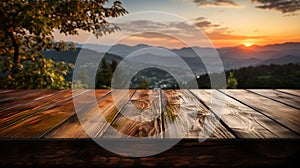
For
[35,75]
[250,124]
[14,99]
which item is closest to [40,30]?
[35,75]

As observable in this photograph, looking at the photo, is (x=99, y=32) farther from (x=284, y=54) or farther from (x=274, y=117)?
(x=284, y=54)

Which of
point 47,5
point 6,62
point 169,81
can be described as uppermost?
point 47,5

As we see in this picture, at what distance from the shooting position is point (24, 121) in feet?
2.88

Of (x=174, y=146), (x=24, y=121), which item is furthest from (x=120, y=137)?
(x=24, y=121)

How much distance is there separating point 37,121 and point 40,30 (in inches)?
82.0

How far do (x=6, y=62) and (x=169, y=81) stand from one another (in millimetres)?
3034

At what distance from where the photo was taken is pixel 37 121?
88cm

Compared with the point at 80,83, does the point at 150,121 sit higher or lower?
higher

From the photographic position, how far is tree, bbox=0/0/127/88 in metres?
2.68

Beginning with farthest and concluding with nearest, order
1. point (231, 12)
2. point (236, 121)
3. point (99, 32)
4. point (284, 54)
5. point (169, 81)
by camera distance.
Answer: point (284, 54) → point (231, 12) → point (169, 81) → point (99, 32) → point (236, 121)

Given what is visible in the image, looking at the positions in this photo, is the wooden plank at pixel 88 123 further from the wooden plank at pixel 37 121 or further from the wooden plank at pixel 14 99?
the wooden plank at pixel 14 99

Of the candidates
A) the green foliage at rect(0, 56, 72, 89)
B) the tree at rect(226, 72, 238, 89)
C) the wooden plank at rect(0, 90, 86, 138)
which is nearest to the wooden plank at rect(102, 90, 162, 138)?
the wooden plank at rect(0, 90, 86, 138)

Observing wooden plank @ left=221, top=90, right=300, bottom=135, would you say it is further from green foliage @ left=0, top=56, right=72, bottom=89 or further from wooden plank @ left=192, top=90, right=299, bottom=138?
green foliage @ left=0, top=56, right=72, bottom=89

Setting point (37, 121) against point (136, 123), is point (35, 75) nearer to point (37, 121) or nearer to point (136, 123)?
point (37, 121)
